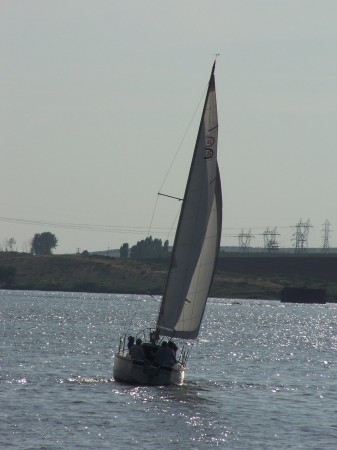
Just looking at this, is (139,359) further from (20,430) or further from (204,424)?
(20,430)

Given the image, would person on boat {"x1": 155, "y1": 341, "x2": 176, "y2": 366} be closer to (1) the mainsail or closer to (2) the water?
(2) the water

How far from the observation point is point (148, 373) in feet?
206

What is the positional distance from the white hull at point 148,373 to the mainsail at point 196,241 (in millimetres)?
1980

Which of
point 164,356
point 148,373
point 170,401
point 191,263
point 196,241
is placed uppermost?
point 196,241

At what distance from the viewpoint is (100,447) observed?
45344 millimetres

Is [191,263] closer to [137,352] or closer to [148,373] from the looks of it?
[137,352]

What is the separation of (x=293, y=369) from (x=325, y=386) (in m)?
10.7

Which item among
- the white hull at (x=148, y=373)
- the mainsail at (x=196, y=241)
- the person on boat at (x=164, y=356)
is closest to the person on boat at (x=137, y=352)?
the white hull at (x=148, y=373)

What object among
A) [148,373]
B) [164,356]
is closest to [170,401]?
[164,356]

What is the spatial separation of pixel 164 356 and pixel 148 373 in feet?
4.50

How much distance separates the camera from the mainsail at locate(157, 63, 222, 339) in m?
62.4

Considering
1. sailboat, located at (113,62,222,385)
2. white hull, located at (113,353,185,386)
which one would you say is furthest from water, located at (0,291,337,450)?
sailboat, located at (113,62,222,385)

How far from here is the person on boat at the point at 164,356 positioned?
62031 mm

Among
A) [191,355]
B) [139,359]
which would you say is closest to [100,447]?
[139,359]
